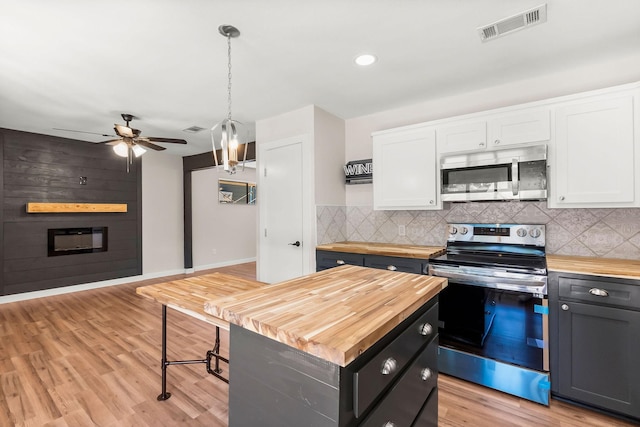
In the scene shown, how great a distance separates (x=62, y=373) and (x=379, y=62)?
145 inches

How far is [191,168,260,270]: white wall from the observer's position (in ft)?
21.4

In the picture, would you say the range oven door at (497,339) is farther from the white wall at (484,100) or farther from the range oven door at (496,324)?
the white wall at (484,100)

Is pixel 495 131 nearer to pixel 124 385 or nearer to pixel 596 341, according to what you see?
pixel 596 341

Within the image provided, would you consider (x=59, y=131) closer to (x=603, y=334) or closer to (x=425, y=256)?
(x=425, y=256)

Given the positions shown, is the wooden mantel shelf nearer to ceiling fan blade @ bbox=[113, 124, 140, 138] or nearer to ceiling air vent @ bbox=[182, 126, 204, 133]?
ceiling air vent @ bbox=[182, 126, 204, 133]

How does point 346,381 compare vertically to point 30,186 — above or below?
below

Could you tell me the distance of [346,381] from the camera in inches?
30.9

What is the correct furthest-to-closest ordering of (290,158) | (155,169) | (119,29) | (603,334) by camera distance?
(155,169) < (290,158) < (119,29) < (603,334)

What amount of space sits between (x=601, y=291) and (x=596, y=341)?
1.07ft

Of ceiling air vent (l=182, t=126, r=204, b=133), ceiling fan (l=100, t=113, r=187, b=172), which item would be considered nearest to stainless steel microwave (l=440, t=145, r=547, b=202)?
ceiling fan (l=100, t=113, r=187, b=172)

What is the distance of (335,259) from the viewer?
303cm

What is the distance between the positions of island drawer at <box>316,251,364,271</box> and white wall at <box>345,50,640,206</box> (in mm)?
885

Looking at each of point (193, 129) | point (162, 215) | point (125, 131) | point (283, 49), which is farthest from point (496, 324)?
point (162, 215)

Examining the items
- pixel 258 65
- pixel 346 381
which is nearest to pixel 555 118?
pixel 258 65
